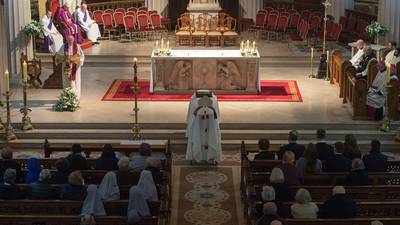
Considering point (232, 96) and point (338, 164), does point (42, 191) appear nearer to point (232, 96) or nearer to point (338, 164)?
point (338, 164)

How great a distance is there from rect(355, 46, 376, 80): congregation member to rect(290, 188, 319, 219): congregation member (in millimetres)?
8236

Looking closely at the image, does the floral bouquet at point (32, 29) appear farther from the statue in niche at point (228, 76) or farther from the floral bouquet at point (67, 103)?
the statue in niche at point (228, 76)

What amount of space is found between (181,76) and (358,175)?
8.11 meters

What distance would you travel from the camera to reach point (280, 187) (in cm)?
979

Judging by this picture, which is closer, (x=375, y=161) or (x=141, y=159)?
(x=375, y=161)

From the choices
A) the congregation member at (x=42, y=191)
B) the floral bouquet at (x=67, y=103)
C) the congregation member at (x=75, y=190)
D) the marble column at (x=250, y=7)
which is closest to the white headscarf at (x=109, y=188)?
the congregation member at (x=75, y=190)

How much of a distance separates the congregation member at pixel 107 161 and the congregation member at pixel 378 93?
6368 millimetres

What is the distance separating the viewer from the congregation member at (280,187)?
9766mm

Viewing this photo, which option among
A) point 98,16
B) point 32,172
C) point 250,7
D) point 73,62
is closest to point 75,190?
point 32,172

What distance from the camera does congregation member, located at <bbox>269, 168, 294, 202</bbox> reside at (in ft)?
32.0

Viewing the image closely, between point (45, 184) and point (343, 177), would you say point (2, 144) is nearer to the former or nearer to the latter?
point (45, 184)

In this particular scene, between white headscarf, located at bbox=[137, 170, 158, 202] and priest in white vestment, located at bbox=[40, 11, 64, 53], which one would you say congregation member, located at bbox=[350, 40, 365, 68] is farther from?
white headscarf, located at bbox=[137, 170, 158, 202]

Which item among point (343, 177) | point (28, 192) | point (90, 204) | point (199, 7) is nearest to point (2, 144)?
point (28, 192)

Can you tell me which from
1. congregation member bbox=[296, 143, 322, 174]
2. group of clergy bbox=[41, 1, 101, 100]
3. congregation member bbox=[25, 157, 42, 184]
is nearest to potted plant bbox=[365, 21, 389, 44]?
group of clergy bbox=[41, 1, 101, 100]
